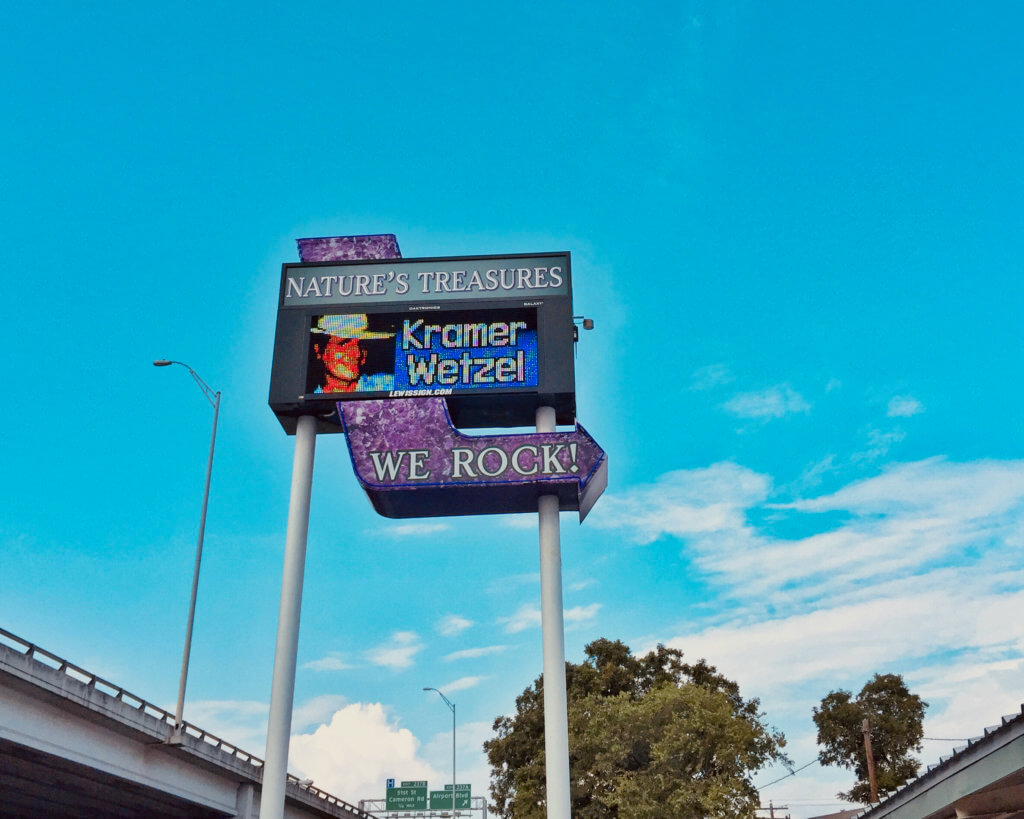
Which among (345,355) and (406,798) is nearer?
(345,355)

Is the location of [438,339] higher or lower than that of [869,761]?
higher

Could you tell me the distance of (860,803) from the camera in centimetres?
7419

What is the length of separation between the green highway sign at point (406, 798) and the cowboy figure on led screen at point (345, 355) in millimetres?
44893

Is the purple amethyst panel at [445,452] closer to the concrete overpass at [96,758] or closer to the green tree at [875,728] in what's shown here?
the concrete overpass at [96,758]

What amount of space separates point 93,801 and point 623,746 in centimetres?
2175

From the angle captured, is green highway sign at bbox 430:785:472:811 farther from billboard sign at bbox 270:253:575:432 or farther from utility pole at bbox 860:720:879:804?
billboard sign at bbox 270:253:575:432

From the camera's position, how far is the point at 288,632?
28328mm

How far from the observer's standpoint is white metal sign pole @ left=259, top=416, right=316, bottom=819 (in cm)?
2678

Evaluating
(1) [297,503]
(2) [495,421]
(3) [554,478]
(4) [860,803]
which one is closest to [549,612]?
(3) [554,478]

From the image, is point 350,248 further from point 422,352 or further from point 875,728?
point 875,728

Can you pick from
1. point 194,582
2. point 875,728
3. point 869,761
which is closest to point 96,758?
point 194,582

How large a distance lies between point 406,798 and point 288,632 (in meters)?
43.0

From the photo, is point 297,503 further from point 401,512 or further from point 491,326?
point 491,326

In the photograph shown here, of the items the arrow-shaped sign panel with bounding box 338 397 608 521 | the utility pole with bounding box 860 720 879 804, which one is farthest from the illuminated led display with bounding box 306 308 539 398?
the utility pole with bounding box 860 720 879 804
